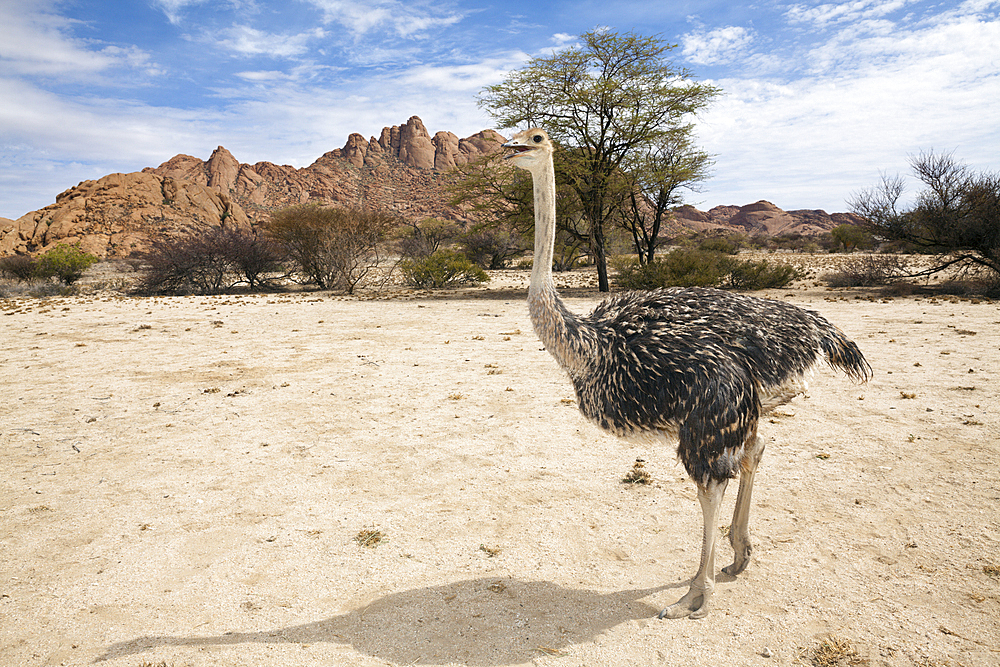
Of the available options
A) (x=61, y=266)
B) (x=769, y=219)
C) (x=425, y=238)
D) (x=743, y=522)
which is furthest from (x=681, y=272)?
(x=769, y=219)

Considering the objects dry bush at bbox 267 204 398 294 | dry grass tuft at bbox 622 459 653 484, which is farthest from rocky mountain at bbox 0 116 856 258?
dry grass tuft at bbox 622 459 653 484

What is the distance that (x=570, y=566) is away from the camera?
3.80m

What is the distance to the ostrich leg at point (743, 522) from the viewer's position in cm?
357

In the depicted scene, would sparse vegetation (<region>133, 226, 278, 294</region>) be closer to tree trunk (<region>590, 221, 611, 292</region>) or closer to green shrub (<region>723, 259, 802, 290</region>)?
tree trunk (<region>590, 221, 611, 292</region>)

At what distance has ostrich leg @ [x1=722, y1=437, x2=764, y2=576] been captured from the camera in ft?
11.7

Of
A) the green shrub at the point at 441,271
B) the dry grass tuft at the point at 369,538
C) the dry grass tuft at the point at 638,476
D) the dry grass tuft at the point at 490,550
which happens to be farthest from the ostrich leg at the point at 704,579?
the green shrub at the point at 441,271

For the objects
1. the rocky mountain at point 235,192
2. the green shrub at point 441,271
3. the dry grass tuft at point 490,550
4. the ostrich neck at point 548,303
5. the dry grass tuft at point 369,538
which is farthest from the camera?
the rocky mountain at point 235,192

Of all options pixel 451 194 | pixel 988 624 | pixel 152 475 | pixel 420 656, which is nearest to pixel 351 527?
pixel 420 656

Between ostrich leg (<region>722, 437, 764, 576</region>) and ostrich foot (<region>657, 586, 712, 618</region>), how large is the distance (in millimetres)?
521

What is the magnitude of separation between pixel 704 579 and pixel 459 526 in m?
1.86

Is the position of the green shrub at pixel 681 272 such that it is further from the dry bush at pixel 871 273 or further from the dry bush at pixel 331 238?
the dry bush at pixel 331 238

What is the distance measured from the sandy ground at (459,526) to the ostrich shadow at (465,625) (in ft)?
0.05

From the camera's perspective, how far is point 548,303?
3445 millimetres

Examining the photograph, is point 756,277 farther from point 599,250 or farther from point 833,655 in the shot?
point 833,655
